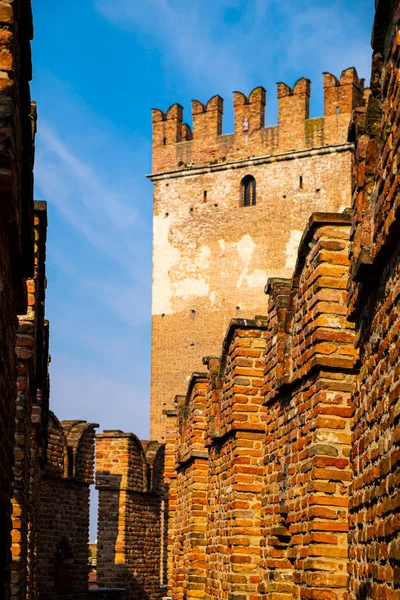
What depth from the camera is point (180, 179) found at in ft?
119

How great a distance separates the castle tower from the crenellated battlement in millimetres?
33

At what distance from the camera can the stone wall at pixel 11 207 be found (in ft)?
14.2

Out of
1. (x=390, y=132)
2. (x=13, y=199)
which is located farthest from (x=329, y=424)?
(x=13, y=199)

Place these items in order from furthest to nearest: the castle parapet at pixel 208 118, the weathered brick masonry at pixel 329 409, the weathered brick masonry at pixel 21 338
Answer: the castle parapet at pixel 208 118
the weathered brick masonry at pixel 329 409
the weathered brick masonry at pixel 21 338

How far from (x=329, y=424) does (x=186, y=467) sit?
696cm

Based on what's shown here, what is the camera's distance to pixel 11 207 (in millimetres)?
4535

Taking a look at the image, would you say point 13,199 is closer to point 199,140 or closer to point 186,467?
point 186,467

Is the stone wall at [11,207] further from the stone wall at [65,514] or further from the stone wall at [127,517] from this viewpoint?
the stone wall at [127,517]

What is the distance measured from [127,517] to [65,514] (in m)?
3.00

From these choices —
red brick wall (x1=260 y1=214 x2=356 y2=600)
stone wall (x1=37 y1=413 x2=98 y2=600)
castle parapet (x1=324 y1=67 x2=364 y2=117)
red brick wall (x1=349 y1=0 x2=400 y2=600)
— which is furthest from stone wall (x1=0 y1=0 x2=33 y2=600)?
castle parapet (x1=324 y1=67 x2=364 y2=117)

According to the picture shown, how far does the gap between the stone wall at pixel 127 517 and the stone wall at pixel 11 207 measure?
13.6 m

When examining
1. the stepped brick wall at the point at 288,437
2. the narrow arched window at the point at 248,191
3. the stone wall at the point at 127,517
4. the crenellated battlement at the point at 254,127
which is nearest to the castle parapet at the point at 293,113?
the crenellated battlement at the point at 254,127

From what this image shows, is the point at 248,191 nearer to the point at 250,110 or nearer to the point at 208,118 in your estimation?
the point at 250,110

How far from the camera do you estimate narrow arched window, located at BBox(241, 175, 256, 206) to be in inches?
1380
